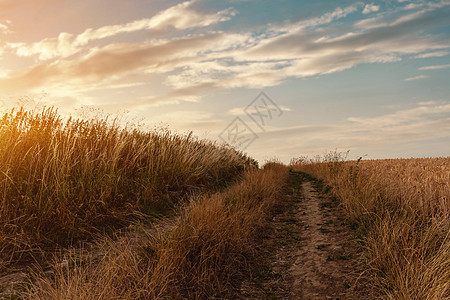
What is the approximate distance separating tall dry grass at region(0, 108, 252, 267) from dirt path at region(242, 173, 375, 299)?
2651 millimetres

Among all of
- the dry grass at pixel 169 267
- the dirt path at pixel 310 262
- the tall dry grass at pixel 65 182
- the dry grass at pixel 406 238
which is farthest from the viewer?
the tall dry grass at pixel 65 182

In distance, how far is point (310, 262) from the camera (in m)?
4.41

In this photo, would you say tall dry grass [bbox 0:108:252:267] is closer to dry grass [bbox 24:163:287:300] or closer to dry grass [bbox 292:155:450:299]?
dry grass [bbox 24:163:287:300]

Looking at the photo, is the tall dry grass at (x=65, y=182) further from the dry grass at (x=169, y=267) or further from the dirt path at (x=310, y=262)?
the dirt path at (x=310, y=262)

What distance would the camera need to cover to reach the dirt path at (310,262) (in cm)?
357

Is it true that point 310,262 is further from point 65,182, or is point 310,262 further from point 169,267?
point 65,182

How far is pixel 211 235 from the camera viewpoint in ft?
12.3

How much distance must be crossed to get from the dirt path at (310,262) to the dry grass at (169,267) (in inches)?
16.6

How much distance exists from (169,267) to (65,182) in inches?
112

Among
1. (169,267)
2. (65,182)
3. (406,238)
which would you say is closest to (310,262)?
(406,238)

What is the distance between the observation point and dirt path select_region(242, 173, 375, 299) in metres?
3.57

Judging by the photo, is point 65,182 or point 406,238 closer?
point 406,238

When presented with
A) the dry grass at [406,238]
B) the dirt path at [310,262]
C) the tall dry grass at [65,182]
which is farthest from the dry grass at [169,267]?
the dry grass at [406,238]

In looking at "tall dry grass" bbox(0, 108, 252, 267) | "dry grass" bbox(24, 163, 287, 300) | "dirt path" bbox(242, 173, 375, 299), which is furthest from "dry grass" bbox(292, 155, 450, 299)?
"tall dry grass" bbox(0, 108, 252, 267)
